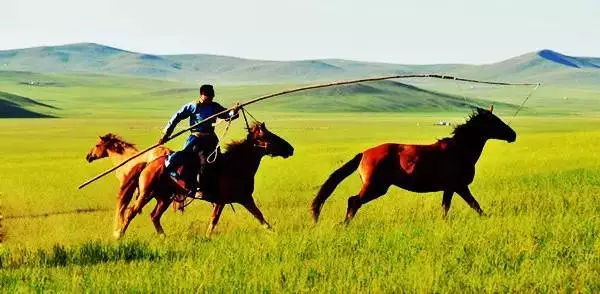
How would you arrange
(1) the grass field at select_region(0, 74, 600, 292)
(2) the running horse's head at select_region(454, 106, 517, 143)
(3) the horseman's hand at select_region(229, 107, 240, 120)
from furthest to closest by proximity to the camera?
(2) the running horse's head at select_region(454, 106, 517, 143), (3) the horseman's hand at select_region(229, 107, 240, 120), (1) the grass field at select_region(0, 74, 600, 292)

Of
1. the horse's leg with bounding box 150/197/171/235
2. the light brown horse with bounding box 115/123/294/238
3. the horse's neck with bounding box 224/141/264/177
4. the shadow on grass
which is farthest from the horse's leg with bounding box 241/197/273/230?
the shadow on grass

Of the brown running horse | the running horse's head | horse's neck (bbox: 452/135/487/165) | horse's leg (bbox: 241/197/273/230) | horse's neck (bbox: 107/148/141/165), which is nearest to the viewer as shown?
horse's leg (bbox: 241/197/273/230)

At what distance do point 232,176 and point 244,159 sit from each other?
1.15 feet

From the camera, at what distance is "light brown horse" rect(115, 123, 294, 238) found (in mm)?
11586

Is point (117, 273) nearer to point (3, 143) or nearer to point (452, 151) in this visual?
point (452, 151)

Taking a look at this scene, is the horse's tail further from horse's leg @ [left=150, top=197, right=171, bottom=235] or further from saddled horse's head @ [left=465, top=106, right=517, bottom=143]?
horse's leg @ [left=150, top=197, right=171, bottom=235]

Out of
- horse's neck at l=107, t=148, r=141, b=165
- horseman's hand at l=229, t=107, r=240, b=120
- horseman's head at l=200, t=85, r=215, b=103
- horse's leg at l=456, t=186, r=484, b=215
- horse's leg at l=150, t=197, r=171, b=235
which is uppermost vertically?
horseman's head at l=200, t=85, r=215, b=103

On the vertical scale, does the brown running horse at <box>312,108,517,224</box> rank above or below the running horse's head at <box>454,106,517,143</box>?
below

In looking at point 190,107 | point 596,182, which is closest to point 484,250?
point 190,107

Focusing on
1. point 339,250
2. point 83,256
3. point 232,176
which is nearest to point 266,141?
point 232,176

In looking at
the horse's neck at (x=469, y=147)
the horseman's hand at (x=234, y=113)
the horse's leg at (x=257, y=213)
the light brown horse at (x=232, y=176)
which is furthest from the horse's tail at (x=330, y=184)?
the horseman's hand at (x=234, y=113)

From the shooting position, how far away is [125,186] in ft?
41.6

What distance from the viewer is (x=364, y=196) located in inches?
470

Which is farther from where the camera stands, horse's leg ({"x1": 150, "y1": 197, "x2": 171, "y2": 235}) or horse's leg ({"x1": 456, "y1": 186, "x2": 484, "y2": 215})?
horse's leg ({"x1": 150, "y1": 197, "x2": 171, "y2": 235})
